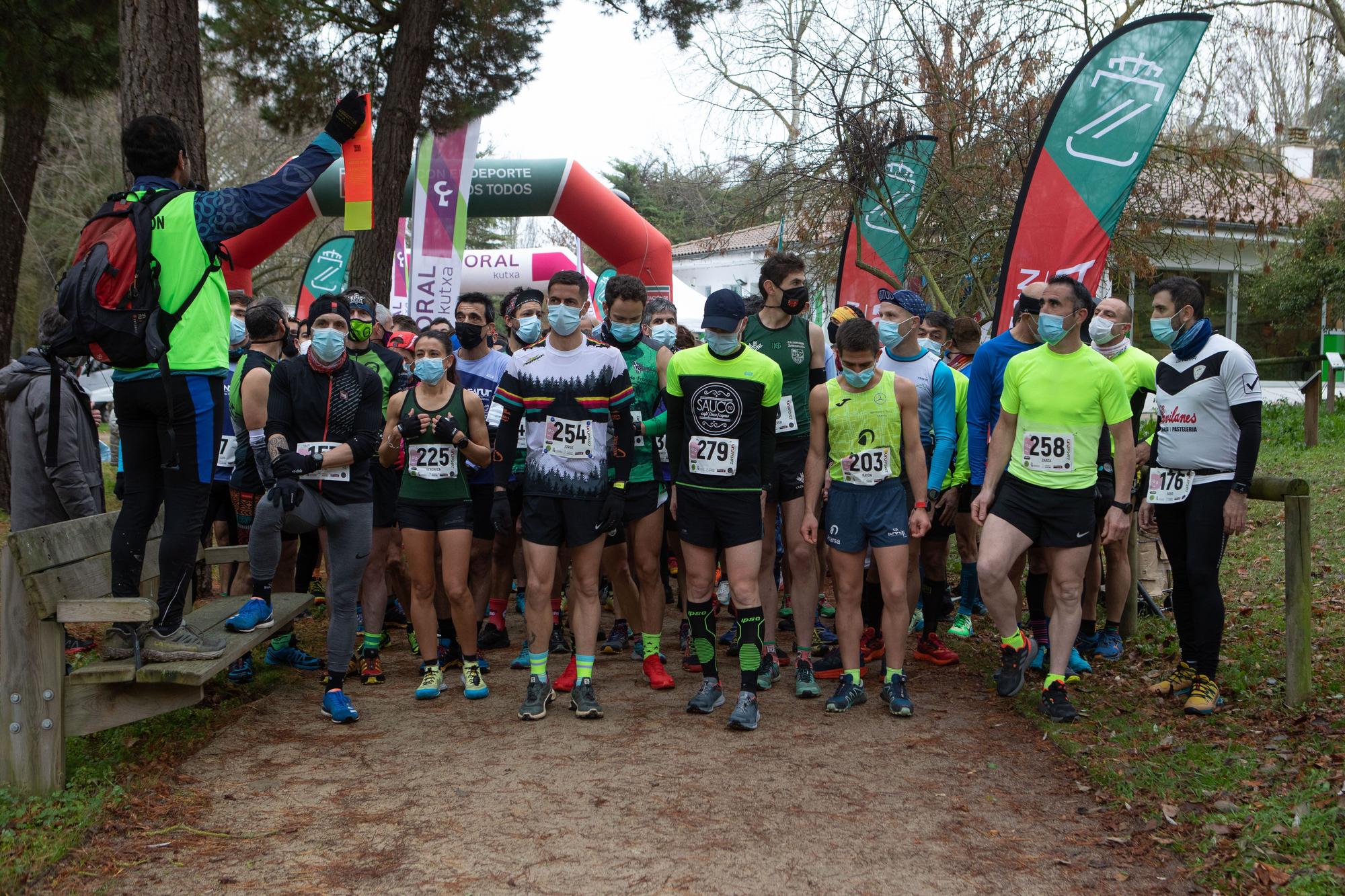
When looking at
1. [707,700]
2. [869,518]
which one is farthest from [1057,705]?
[707,700]

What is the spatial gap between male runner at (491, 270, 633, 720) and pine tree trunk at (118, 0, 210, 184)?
3.23m

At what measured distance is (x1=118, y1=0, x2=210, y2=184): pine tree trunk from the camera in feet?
24.1

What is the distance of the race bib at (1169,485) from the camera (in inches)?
227

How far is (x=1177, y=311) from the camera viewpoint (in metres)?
5.84

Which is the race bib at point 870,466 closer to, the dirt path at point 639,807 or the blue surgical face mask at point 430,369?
the dirt path at point 639,807

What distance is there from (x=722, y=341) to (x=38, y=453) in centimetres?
464

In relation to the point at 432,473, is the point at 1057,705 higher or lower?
lower

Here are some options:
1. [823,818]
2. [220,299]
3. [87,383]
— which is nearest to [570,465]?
[220,299]

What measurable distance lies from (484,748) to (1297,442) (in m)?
15.1

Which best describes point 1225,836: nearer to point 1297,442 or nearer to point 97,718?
point 97,718

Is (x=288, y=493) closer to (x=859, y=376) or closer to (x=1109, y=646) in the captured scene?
(x=859, y=376)

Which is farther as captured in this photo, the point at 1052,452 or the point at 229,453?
the point at 229,453

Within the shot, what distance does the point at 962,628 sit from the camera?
25.6 ft

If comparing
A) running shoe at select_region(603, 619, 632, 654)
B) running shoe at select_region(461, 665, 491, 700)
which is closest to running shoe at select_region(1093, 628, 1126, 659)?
running shoe at select_region(603, 619, 632, 654)
